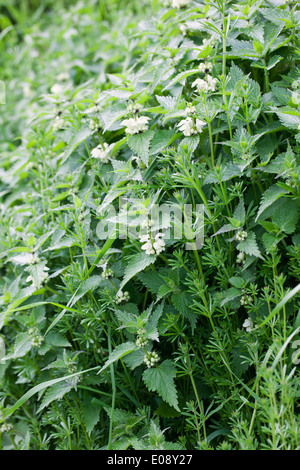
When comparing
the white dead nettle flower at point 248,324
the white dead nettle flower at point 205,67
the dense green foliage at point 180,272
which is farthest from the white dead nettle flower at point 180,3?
the white dead nettle flower at point 248,324

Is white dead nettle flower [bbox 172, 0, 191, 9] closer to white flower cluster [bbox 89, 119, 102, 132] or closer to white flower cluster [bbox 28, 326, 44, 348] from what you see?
white flower cluster [bbox 89, 119, 102, 132]

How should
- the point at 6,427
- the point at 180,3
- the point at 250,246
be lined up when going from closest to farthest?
the point at 250,246 → the point at 6,427 → the point at 180,3

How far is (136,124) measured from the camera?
161cm

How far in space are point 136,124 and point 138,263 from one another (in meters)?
0.54

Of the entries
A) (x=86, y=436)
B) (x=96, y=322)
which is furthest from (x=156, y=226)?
(x=86, y=436)

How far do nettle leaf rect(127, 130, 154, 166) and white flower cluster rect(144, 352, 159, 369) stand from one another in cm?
67

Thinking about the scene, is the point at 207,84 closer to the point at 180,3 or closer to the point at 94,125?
the point at 94,125

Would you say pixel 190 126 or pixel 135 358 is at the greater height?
pixel 190 126

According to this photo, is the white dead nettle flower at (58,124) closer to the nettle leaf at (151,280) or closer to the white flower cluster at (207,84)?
Answer: the white flower cluster at (207,84)

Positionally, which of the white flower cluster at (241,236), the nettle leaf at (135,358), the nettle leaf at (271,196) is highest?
the nettle leaf at (271,196)

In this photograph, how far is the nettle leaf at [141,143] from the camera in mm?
1564

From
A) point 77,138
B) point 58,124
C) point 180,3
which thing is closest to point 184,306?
point 77,138

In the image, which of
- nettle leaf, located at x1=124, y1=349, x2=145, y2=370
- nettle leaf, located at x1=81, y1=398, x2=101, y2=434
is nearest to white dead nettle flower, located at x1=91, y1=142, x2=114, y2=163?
nettle leaf, located at x1=124, y1=349, x2=145, y2=370

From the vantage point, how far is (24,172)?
91.3 inches
